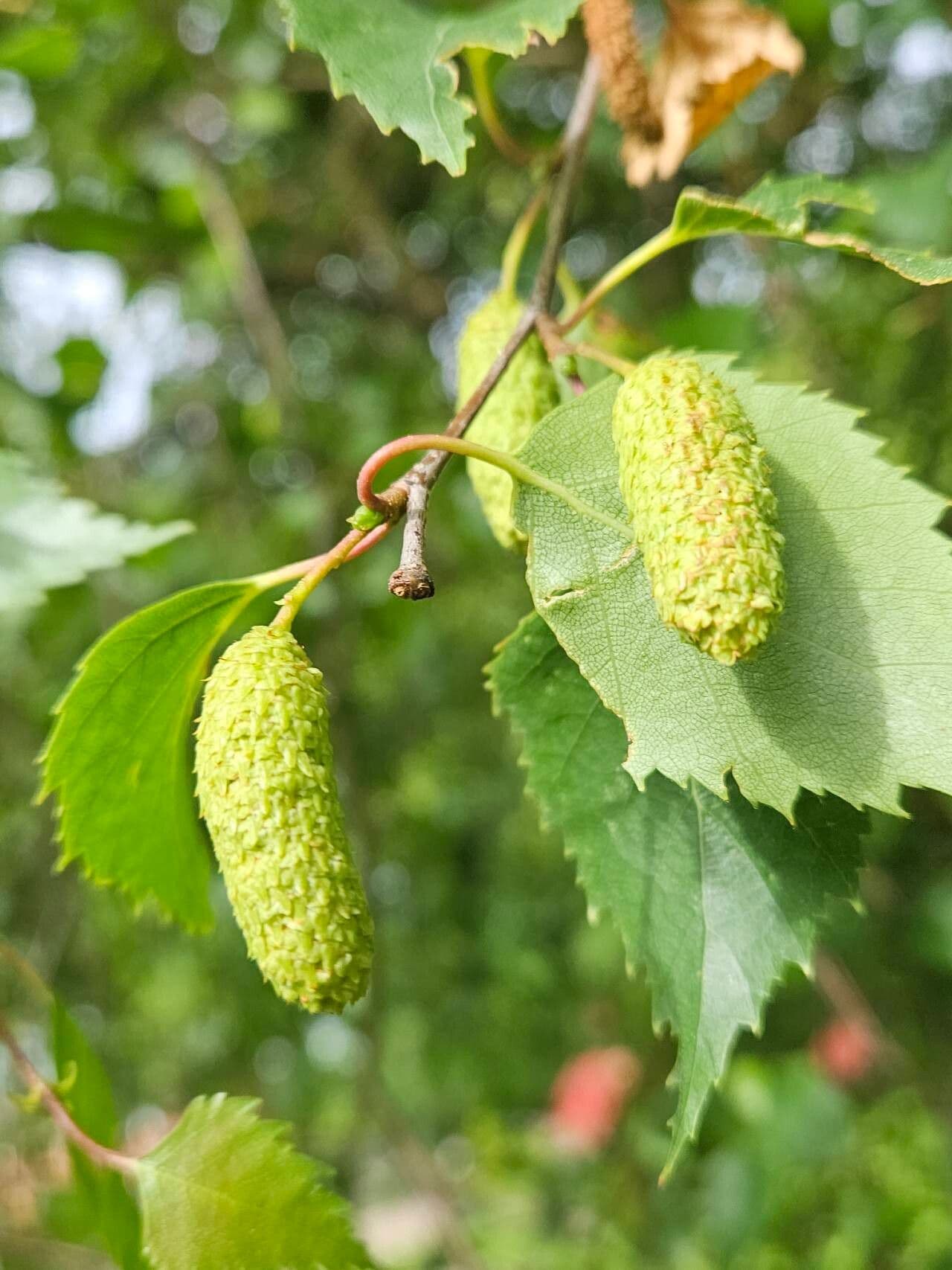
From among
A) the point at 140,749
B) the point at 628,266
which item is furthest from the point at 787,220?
the point at 140,749

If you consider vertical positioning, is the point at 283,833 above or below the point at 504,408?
below

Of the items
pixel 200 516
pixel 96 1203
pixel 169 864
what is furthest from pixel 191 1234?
pixel 200 516

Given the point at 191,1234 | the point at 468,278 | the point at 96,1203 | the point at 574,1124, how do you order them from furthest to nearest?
the point at 574,1124
the point at 468,278
the point at 96,1203
the point at 191,1234

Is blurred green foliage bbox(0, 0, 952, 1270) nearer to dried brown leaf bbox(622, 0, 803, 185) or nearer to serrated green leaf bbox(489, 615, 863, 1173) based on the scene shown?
dried brown leaf bbox(622, 0, 803, 185)

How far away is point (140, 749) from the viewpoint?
971 millimetres

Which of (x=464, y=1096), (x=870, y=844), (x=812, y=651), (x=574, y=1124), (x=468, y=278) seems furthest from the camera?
(x=464, y=1096)

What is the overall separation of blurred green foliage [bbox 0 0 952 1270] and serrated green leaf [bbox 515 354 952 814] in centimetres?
92

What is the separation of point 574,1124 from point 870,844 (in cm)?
→ 127

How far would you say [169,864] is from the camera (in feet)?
3.51

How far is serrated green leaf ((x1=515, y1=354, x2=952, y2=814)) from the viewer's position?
736 mm

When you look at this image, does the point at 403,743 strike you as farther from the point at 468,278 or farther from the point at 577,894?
the point at 468,278

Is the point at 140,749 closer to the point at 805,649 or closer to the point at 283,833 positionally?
the point at 283,833

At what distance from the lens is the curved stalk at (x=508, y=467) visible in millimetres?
779

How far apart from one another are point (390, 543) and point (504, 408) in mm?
1686
